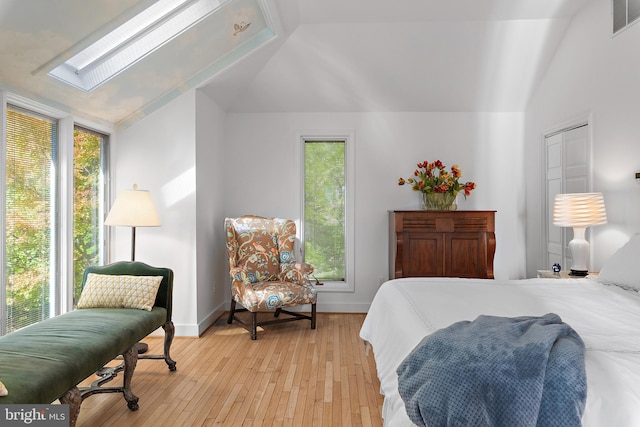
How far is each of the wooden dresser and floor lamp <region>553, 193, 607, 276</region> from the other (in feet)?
3.36

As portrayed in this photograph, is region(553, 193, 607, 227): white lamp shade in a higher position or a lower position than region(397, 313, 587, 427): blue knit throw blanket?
higher

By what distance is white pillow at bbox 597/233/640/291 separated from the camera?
95.7 inches

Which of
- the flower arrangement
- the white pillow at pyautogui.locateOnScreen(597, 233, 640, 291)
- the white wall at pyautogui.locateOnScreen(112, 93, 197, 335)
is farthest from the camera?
the flower arrangement

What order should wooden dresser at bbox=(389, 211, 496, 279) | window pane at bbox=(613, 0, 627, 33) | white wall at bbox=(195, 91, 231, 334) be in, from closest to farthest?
window pane at bbox=(613, 0, 627, 33) → white wall at bbox=(195, 91, 231, 334) → wooden dresser at bbox=(389, 211, 496, 279)

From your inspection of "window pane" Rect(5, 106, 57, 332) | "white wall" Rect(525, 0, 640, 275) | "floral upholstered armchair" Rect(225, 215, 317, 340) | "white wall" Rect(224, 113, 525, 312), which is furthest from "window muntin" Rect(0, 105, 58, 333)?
"white wall" Rect(525, 0, 640, 275)

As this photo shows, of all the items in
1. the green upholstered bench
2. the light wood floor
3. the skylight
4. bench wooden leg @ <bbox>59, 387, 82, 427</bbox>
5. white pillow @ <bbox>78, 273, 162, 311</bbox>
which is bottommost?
the light wood floor

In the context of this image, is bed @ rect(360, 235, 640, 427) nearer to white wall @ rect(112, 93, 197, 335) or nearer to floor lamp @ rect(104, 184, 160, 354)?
floor lamp @ rect(104, 184, 160, 354)

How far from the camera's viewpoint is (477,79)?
15.1ft

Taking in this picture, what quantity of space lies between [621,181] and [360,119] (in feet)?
8.65

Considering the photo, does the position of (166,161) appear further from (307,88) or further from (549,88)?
(549,88)

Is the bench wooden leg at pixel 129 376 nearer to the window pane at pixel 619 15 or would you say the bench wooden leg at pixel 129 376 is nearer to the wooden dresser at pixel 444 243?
the wooden dresser at pixel 444 243

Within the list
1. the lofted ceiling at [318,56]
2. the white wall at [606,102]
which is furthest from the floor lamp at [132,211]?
the white wall at [606,102]

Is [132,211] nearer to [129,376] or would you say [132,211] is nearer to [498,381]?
[129,376]

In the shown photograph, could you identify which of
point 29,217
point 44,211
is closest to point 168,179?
point 44,211
